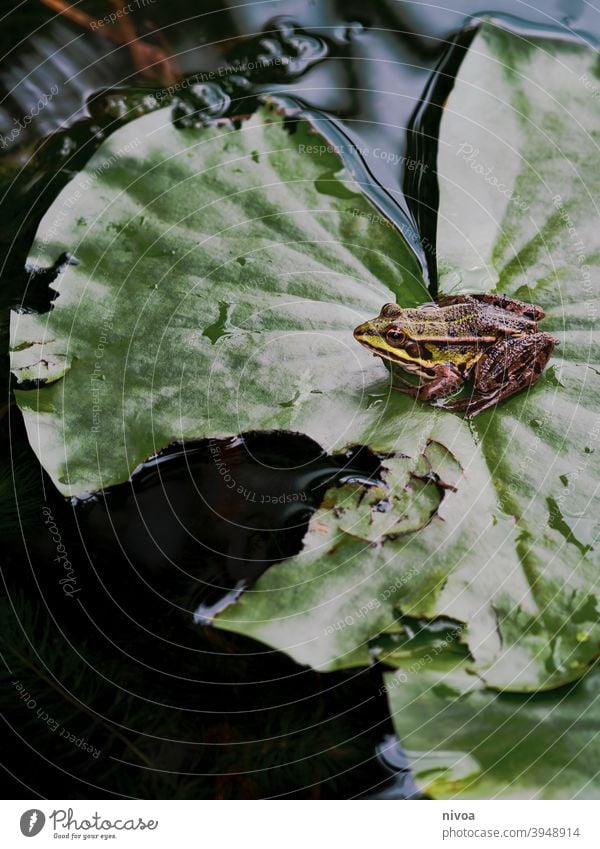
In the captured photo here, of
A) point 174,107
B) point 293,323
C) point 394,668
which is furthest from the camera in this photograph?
point 174,107

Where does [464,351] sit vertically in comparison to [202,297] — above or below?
below

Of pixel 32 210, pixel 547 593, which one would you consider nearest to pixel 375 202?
pixel 32 210

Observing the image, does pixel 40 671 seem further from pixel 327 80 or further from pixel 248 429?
pixel 327 80

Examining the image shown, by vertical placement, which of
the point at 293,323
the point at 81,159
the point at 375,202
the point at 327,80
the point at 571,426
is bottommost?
the point at 571,426

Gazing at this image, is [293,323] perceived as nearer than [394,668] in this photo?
No
